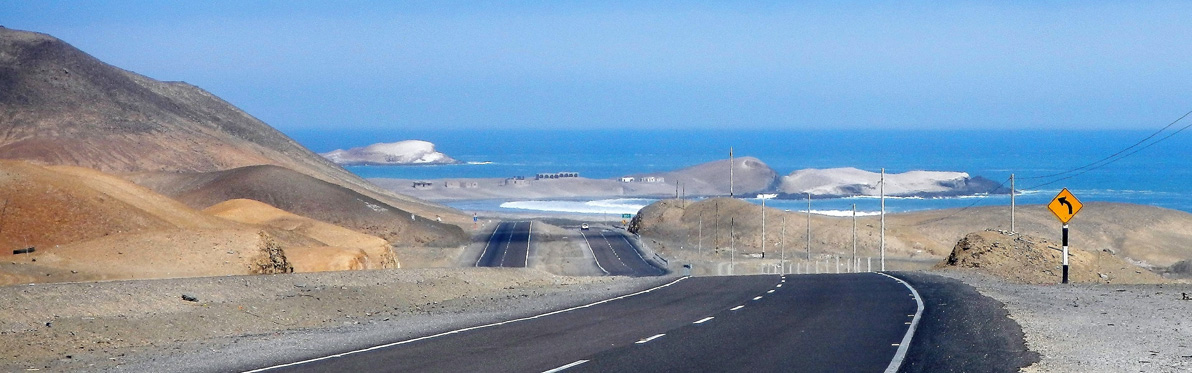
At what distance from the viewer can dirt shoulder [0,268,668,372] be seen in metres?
17.7

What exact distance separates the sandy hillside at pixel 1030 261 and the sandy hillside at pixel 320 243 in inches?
910

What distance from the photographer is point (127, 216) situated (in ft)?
147

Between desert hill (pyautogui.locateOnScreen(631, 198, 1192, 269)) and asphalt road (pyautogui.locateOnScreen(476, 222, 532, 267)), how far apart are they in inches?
499

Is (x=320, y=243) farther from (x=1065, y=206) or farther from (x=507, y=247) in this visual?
(x=1065, y=206)

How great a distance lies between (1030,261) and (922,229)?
6541cm

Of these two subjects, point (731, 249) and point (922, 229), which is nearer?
point (731, 249)

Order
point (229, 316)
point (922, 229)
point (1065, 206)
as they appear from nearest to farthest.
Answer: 1. point (229, 316)
2. point (1065, 206)
3. point (922, 229)

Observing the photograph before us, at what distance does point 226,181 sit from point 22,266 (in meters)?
65.7

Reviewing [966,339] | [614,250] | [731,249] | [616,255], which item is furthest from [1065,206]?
[614,250]

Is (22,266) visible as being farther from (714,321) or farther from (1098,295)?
(1098,295)

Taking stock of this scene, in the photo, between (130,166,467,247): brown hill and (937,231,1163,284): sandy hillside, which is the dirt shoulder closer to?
(937,231,1163,284): sandy hillside

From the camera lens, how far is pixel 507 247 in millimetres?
91688

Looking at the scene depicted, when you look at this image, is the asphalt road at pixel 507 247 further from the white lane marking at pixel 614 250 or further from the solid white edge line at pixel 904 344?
the solid white edge line at pixel 904 344

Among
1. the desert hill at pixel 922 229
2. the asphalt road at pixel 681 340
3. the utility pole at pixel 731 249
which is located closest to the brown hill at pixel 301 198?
the utility pole at pixel 731 249
